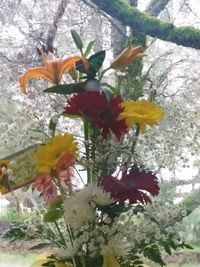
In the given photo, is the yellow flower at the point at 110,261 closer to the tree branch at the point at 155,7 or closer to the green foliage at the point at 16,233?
the green foliage at the point at 16,233

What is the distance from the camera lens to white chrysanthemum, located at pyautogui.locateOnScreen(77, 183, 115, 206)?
33.2 inches

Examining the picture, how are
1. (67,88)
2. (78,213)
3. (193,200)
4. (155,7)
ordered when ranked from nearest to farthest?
1. (78,213)
2. (67,88)
3. (193,200)
4. (155,7)

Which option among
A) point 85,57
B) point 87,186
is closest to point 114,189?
point 87,186

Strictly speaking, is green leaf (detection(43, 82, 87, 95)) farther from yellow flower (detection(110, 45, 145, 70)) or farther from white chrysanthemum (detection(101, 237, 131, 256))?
white chrysanthemum (detection(101, 237, 131, 256))

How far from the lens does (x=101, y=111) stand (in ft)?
Result: 2.88

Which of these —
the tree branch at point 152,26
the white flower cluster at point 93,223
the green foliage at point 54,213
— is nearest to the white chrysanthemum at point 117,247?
the white flower cluster at point 93,223

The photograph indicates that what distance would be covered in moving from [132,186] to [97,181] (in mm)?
88

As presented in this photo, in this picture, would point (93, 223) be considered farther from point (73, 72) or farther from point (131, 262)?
point (73, 72)

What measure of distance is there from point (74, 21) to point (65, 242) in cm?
74

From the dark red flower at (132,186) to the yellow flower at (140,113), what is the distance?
0.08 m

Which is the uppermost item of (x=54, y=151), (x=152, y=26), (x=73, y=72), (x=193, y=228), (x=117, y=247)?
(x=152, y=26)

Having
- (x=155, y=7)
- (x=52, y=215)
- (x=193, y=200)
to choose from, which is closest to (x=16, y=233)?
(x=52, y=215)

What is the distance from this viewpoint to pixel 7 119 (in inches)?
56.6

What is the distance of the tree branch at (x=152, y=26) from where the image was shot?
1468 millimetres
